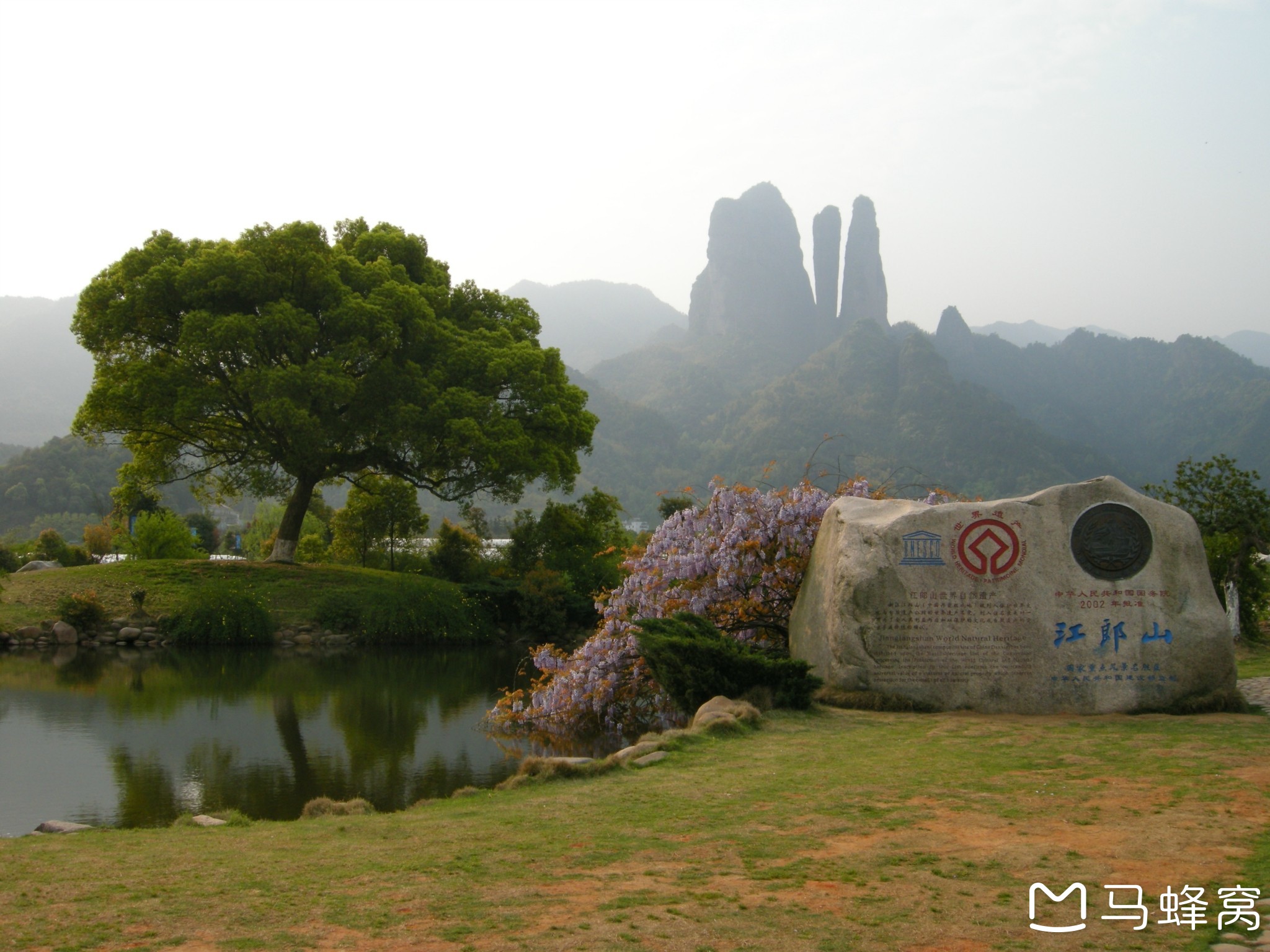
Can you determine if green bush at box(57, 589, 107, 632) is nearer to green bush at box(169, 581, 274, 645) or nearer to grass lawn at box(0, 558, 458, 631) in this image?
grass lawn at box(0, 558, 458, 631)

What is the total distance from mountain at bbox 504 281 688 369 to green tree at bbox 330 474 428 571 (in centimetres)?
11996

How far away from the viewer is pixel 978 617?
359 inches

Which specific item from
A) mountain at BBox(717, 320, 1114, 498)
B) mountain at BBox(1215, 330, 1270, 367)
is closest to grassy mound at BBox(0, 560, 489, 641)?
mountain at BBox(717, 320, 1114, 498)

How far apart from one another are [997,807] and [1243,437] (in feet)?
289


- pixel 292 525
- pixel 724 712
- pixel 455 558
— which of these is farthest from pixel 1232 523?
pixel 292 525

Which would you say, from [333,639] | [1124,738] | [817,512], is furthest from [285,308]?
[1124,738]

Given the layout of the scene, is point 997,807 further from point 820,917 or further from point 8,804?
point 8,804

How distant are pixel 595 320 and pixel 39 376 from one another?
8689 centimetres

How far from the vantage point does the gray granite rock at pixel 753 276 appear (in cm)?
13662

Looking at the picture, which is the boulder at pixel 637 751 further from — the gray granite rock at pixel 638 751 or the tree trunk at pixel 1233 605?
the tree trunk at pixel 1233 605

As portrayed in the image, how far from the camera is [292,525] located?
78.6ft

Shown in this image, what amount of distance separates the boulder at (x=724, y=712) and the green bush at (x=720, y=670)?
0.90 ft
